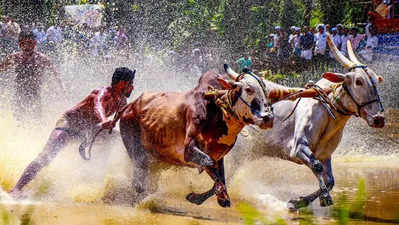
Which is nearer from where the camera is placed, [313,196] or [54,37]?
[313,196]

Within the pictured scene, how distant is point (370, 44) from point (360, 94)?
10.3m

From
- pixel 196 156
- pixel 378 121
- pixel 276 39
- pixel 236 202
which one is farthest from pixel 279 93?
pixel 276 39

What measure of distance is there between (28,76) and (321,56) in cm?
1070

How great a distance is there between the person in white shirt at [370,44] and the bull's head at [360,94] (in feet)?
31.6

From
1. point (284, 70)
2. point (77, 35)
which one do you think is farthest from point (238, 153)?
point (77, 35)

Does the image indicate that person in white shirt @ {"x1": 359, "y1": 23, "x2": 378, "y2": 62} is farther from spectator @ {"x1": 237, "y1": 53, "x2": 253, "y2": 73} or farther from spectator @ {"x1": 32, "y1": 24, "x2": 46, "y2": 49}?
spectator @ {"x1": 32, "y1": 24, "x2": 46, "y2": 49}

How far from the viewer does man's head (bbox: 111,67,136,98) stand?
7426mm

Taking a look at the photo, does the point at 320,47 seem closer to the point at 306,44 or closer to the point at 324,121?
the point at 306,44

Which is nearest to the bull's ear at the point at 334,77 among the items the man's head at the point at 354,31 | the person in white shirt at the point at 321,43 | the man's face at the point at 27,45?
the man's face at the point at 27,45

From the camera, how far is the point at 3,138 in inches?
384

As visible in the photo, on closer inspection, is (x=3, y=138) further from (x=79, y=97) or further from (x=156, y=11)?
(x=156, y=11)

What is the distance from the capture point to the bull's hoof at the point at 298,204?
22.5 feet

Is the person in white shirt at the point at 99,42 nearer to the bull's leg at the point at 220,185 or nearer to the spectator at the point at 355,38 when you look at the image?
the spectator at the point at 355,38

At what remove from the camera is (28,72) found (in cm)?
888
